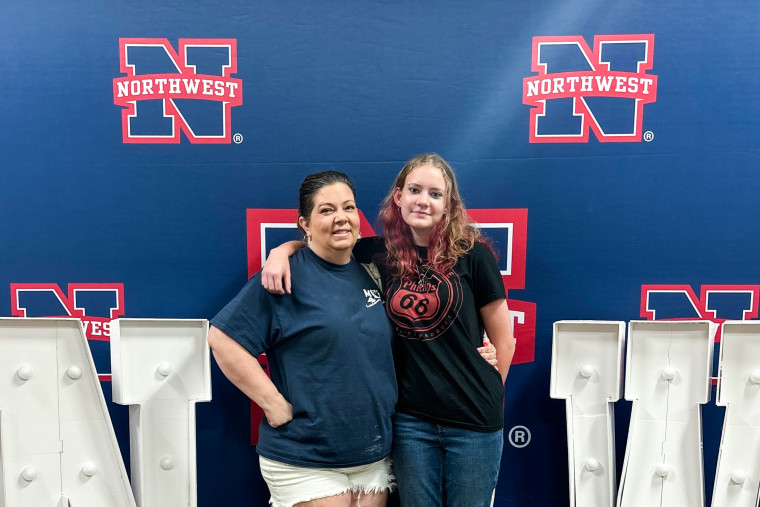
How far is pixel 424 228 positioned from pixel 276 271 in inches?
13.7

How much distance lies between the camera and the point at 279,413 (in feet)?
3.76

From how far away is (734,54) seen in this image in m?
1.43

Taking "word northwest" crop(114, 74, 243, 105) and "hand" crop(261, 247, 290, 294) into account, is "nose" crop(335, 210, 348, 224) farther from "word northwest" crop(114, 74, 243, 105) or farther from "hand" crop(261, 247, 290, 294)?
"word northwest" crop(114, 74, 243, 105)

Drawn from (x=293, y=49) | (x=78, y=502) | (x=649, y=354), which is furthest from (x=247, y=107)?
(x=649, y=354)

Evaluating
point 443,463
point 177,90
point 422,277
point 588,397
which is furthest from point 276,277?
point 588,397

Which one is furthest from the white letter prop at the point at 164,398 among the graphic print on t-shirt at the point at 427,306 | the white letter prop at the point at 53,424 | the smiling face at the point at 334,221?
the graphic print on t-shirt at the point at 427,306

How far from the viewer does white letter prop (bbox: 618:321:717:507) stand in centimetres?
136

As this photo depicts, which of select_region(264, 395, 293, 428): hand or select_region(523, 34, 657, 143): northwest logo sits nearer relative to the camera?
select_region(264, 395, 293, 428): hand

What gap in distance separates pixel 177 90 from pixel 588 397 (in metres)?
1.38

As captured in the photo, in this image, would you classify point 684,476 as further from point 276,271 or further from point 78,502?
point 78,502

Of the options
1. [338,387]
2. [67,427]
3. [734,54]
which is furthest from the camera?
[734,54]

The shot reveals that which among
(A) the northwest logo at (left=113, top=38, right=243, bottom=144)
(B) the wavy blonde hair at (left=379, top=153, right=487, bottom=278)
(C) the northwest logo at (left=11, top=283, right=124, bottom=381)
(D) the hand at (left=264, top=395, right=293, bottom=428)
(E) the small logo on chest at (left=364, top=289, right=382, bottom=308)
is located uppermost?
(A) the northwest logo at (left=113, top=38, right=243, bottom=144)

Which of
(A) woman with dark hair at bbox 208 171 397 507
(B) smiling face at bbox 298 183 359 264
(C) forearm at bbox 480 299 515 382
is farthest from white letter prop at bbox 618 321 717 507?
(B) smiling face at bbox 298 183 359 264

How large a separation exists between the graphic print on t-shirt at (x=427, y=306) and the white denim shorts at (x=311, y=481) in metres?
0.31
